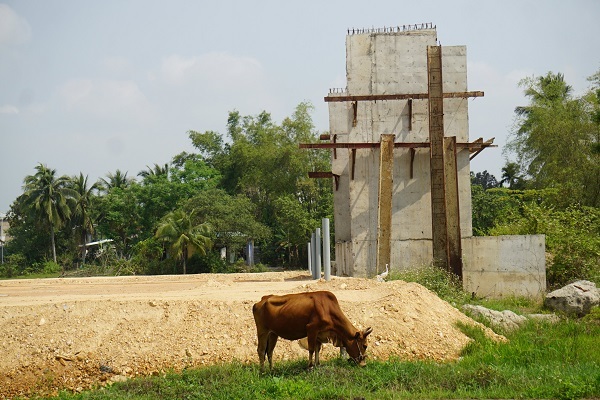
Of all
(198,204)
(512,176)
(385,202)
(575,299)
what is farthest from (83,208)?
(575,299)

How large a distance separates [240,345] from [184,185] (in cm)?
4553

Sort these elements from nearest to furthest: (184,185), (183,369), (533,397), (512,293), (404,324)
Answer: (533,397) → (183,369) → (404,324) → (512,293) → (184,185)

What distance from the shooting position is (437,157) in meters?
24.5

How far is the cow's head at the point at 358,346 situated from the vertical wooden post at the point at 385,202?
512 inches

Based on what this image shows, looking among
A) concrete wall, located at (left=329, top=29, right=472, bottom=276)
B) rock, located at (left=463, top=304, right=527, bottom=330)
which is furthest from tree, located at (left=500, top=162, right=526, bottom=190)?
rock, located at (left=463, top=304, right=527, bottom=330)

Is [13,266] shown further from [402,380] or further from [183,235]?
[402,380]

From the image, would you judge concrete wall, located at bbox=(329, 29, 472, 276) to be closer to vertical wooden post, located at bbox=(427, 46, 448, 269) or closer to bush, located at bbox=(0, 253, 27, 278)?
vertical wooden post, located at bbox=(427, 46, 448, 269)

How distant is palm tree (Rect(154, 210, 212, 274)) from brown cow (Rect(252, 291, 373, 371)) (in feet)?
118

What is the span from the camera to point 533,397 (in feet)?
32.9

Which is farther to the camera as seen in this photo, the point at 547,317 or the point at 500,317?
the point at 547,317

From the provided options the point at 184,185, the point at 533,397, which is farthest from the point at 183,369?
the point at 184,185

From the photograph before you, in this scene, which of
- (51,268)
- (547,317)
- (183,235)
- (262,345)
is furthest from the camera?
(51,268)

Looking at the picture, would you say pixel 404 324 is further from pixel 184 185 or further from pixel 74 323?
pixel 184 185

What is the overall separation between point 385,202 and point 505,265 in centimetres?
444
